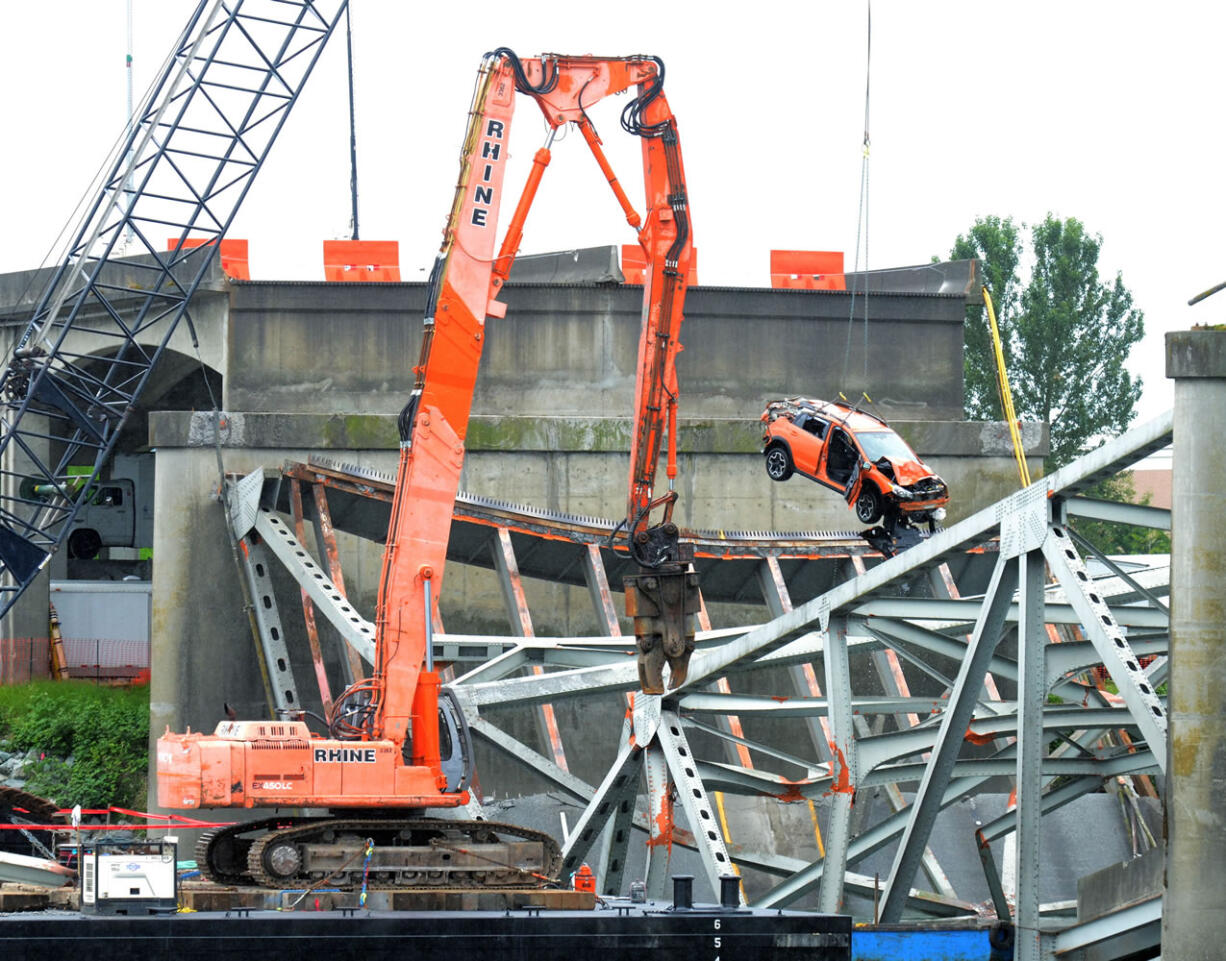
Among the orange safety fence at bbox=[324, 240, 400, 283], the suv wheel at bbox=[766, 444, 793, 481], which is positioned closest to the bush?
the orange safety fence at bbox=[324, 240, 400, 283]

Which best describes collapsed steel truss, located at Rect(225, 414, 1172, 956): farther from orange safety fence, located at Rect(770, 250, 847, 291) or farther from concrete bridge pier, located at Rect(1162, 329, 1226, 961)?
orange safety fence, located at Rect(770, 250, 847, 291)

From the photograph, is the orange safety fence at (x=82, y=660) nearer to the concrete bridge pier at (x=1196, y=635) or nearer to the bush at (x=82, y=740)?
the bush at (x=82, y=740)

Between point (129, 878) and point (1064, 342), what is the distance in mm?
49744

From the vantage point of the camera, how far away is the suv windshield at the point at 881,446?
2694cm

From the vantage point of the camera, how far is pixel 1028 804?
56.7 ft

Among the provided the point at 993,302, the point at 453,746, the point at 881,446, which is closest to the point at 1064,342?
the point at 993,302

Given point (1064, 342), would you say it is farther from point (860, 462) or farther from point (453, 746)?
point (453, 746)

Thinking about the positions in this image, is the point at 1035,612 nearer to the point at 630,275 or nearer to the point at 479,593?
the point at 479,593

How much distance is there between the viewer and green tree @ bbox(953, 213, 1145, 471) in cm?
6162

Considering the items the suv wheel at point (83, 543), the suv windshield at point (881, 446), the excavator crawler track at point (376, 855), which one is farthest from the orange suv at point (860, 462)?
the suv wheel at point (83, 543)

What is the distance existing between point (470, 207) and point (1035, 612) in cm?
809

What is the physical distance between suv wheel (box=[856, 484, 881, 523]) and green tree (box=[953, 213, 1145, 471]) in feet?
116

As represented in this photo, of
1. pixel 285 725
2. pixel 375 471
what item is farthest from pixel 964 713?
pixel 375 471

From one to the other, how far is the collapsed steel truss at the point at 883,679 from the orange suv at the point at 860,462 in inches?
75.3
